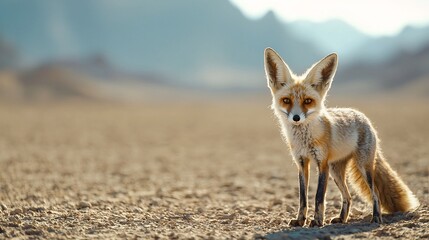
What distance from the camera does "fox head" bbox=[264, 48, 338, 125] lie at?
201 inches

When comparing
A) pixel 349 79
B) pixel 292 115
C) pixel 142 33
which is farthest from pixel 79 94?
pixel 142 33

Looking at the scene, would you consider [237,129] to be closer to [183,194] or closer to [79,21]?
[183,194]

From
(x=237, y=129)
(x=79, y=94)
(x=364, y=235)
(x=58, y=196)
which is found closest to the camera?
(x=364, y=235)

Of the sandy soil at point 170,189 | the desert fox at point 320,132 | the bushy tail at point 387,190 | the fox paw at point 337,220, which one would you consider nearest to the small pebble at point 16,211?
the sandy soil at point 170,189

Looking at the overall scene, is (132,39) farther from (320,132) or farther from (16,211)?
(320,132)

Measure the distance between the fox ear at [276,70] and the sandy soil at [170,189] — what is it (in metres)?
1.50

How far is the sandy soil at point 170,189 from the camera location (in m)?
5.13

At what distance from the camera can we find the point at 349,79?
99.8 meters

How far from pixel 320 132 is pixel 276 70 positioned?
0.79 m

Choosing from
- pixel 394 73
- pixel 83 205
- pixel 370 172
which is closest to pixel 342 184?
pixel 370 172

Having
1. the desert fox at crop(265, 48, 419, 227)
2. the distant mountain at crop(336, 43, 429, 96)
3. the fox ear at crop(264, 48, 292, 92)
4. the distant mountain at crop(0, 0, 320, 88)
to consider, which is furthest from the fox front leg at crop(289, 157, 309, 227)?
the distant mountain at crop(0, 0, 320, 88)

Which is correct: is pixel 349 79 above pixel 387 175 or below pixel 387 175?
above

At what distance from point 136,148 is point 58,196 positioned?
940 centimetres

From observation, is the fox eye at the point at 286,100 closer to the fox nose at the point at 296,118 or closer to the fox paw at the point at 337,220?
the fox nose at the point at 296,118
